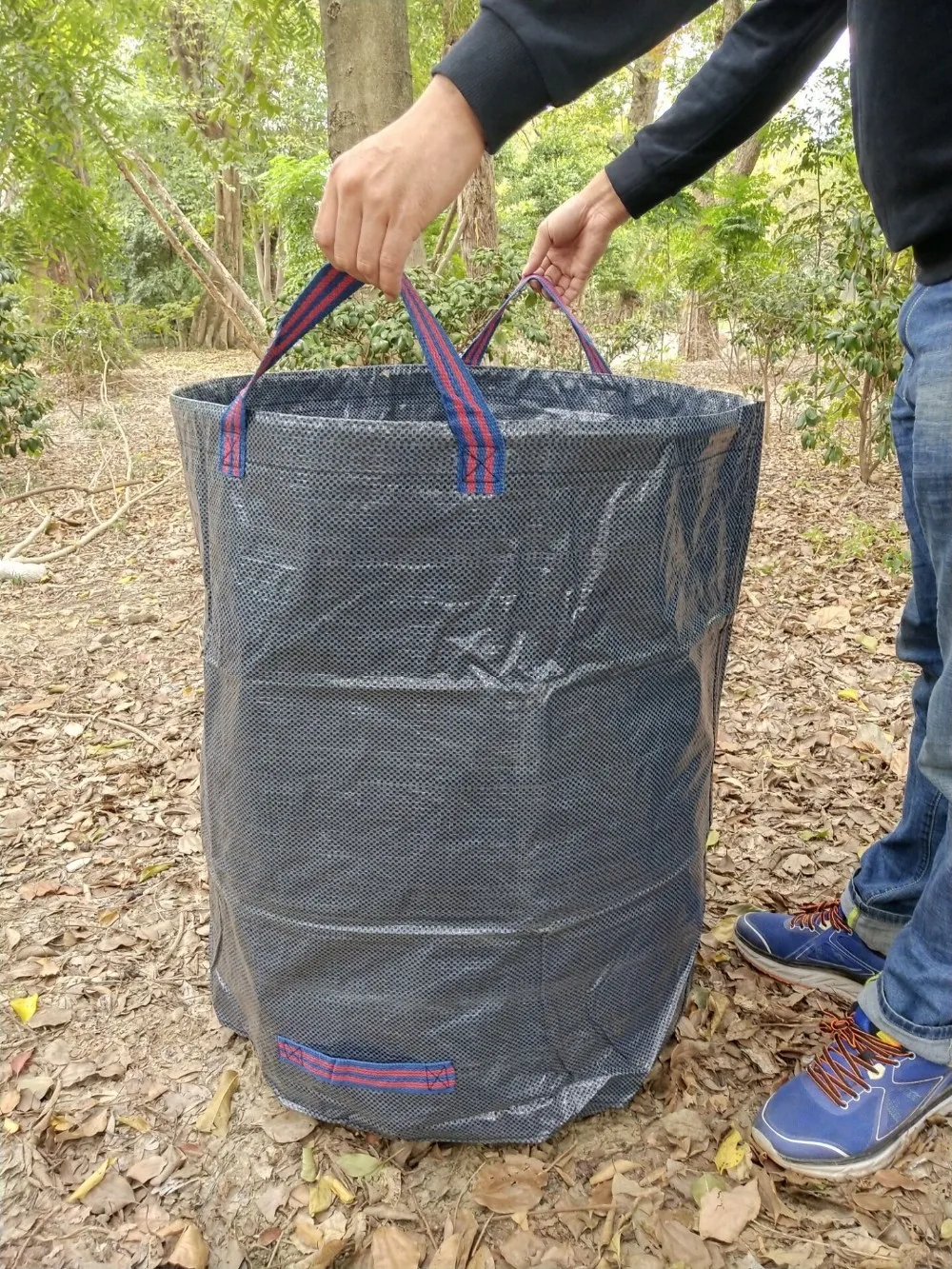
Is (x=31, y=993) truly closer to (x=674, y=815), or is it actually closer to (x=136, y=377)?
(x=674, y=815)

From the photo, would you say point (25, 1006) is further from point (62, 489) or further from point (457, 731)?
point (62, 489)

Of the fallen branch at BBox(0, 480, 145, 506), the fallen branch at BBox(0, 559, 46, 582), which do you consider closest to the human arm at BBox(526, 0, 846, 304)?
the fallen branch at BBox(0, 559, 46, 582)

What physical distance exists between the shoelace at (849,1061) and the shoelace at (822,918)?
0.83ft

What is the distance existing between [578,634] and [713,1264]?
2.56 feet

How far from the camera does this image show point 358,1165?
121cm

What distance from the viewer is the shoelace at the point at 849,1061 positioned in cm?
123

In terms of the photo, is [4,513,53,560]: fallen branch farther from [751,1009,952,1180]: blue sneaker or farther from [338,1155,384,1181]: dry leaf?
[751,1009,952,1180]: blue sneaker

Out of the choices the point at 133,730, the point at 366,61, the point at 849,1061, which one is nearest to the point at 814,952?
the point at 849,1061

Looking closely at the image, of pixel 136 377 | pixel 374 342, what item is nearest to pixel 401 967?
pixel 374 342

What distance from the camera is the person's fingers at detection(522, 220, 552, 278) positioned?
1437 mm

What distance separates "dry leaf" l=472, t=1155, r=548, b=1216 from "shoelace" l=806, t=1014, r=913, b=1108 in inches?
15.9

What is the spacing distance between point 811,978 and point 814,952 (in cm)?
4

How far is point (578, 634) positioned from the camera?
37.7 inches

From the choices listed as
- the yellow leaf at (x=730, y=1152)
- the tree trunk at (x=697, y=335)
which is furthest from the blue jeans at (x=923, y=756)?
the tree trunk at (x=697, y=335)
